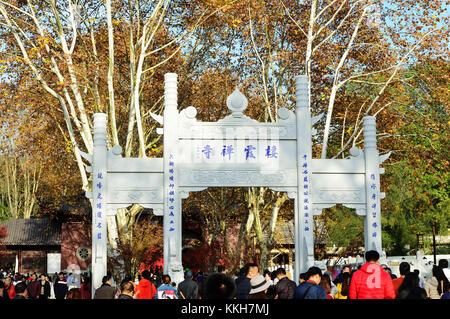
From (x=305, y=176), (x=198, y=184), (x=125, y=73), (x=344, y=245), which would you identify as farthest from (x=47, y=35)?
(x=344, y=245)

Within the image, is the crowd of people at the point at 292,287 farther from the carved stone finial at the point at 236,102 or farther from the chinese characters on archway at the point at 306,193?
the carved stone finial at the point at 236,102

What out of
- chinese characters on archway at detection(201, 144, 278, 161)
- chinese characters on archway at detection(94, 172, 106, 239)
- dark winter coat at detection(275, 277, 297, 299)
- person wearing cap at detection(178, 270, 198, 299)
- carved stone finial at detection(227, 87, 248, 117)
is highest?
carved stone finial at detection(227, 87, 248, 117)

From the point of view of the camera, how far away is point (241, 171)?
12.1m

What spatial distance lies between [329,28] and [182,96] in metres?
5.08

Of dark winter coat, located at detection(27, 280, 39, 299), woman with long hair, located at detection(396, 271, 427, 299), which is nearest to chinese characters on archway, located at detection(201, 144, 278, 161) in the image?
dark winter coat, located at detection(27, 280, 39, 299)

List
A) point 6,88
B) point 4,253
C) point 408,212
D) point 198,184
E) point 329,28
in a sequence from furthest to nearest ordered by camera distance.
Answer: point 4,253 → point 408,212 → point 329,28 → point 6,88 → point 198,184

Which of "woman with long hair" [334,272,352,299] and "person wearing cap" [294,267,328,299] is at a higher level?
"person wearing cap" [294,267,328,299]

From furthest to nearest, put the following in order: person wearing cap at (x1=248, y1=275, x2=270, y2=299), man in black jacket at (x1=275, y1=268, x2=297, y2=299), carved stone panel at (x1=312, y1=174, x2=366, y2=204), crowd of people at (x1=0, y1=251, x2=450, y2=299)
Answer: carved stone panel at (x1=312, y1=174, x2=366, y2=204) < man in black jacket at (x1=275, y1=268, x2=297, y2=299) < person wearing cap at (x1=248, y1=275, x2=270, y2=299) < crowd of people at (x1=0, y1=251, x2=450, y2=299)

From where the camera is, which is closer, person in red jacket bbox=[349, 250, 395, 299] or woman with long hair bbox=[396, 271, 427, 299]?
woman with long hair bbox=[396, 271, 427, 299]

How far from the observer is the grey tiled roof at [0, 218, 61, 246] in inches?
1184

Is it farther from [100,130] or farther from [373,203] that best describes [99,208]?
[373,203]

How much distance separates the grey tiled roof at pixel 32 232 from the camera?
1184 inches

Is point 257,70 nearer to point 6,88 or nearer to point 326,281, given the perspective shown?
point 6,88

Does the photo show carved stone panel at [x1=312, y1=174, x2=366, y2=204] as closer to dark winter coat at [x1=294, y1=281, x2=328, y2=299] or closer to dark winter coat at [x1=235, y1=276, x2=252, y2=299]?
dark winter coat at [x1=235, y1=276, x2=252, y2=299]
